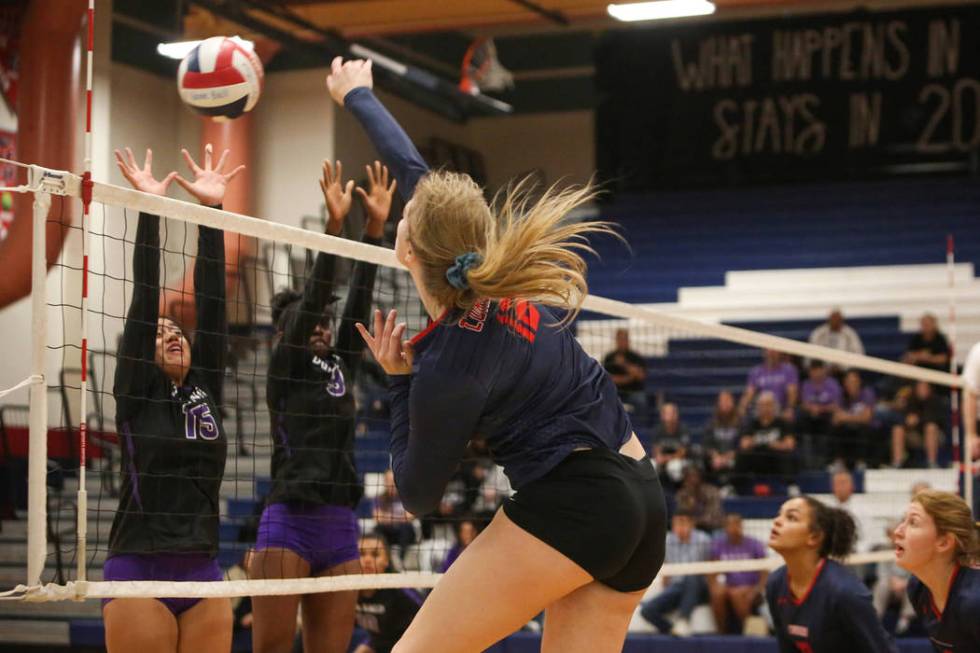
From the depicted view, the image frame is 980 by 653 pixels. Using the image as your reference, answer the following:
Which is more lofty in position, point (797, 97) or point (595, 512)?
point (797, 97)

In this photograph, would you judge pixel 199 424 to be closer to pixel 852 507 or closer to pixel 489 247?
pixel 489 247

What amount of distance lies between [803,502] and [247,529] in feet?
18.3

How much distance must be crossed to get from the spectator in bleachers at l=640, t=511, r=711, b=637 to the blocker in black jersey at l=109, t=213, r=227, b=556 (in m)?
6.31

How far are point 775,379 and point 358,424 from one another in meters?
4.34

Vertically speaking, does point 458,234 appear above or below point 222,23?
below

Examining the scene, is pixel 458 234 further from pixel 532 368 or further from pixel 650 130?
pixel 650 130

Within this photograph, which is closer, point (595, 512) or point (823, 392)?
point (595, 512)

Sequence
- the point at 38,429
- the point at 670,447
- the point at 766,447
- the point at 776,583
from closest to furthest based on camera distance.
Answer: the point at 38,429, the point at 776,583, the point at 670,447, the point at 766,447

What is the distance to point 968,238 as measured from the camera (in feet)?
56.3

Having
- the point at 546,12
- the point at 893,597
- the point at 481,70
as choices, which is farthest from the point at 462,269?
the point at 481,70

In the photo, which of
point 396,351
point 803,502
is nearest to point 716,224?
point 803,502

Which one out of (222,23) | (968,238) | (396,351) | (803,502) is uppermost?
(222,23)

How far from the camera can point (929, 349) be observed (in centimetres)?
1394

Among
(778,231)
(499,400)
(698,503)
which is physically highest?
(778,231)
